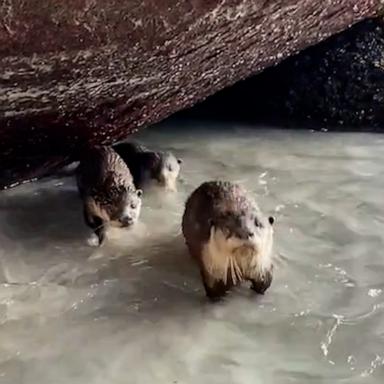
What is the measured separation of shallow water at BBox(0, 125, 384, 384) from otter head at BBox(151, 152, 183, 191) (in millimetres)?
43

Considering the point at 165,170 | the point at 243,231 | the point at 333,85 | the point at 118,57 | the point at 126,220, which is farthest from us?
the point at 333,85

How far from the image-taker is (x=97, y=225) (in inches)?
122

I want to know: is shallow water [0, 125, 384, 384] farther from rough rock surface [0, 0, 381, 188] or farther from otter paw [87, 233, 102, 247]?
rough rock surface [0, 0, 381, 188]

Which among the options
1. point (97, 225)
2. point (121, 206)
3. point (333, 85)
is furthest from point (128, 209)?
point (333, 85)

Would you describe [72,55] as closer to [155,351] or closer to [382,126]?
[155,351]

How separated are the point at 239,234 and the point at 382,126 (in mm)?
1846

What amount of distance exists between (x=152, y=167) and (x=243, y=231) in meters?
0.99

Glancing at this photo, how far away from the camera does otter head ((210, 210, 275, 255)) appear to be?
253cm

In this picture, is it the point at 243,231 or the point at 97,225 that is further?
the point at 97,225

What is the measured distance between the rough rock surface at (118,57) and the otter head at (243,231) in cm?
59

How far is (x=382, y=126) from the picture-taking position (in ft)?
13.7

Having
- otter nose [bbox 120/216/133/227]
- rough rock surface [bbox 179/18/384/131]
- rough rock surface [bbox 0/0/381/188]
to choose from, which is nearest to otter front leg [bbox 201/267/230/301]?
otter nose [bbox 120/216/133/227]

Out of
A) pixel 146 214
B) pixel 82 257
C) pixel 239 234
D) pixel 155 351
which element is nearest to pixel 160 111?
pixel 146 214

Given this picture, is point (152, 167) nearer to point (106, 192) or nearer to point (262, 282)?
point (106, 192)
